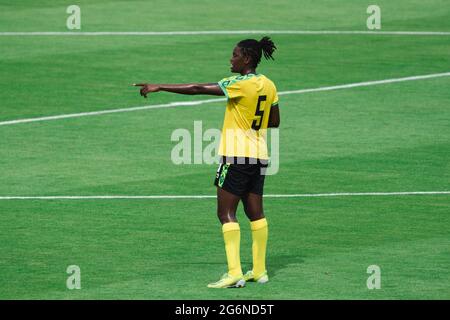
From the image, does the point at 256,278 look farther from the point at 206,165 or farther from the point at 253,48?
the point at 206,165

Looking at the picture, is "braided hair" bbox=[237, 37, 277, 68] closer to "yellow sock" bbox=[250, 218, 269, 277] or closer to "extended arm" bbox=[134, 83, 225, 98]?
"extended arm" bbox=[134, 83, 225, 98]

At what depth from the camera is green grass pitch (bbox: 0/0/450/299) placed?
1262 cm

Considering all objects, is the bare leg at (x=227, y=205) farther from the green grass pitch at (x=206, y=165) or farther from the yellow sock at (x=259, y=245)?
the green grass pitch at (x=206, y=165)

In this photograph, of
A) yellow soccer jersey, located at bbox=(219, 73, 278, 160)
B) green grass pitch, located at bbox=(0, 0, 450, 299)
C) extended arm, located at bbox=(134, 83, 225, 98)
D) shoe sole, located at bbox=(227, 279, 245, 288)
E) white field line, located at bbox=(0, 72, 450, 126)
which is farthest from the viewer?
white field line, located at bbox=(0, 72, 450, 126)

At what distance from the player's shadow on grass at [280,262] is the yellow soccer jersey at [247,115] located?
1.26 meters

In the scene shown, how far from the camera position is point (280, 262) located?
1308 centimetres

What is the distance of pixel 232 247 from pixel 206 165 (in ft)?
19.7

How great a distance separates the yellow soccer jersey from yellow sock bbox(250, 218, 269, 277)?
2.17ft

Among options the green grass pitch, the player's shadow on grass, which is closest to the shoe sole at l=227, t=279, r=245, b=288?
the green grass pitch

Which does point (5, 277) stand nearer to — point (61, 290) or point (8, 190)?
point (61, 290)

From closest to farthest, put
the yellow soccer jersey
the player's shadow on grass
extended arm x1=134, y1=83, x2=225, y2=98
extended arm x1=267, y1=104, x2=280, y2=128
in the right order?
extended arm x1=134, y1=83, x2=225, y2=98 → the yellow soccer jersey → extended arm x1=267, y1=104, x2=280, y2=128 → the player's shadow on grass

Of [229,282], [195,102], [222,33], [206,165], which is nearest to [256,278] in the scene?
[229,282]

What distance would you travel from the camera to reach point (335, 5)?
96.5ft

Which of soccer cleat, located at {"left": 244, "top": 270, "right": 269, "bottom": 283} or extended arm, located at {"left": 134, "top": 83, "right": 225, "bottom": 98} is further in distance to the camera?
soccer cleat, located at {"left": 244, "top": 270, "right": 269, "bottom": 283}
